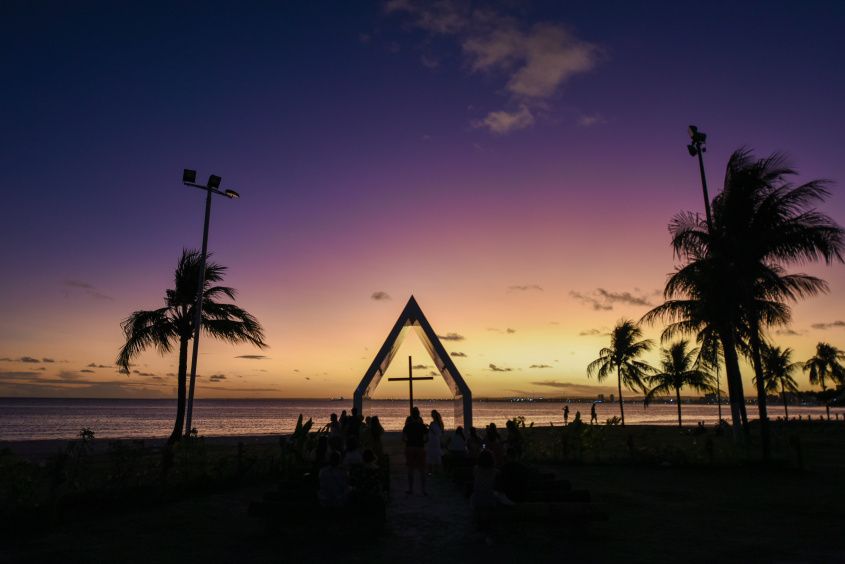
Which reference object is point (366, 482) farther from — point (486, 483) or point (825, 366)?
Result: point (825, 366)

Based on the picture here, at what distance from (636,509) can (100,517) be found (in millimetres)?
10846

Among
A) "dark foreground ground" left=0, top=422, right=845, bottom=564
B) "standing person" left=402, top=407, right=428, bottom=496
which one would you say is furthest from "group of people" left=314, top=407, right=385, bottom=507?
"standing person" left=402, top=407, right=428, bottom=496

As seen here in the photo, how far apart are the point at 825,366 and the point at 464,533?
7136 cm

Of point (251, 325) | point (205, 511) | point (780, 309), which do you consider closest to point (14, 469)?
point (205, 511)

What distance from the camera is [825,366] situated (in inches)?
2404

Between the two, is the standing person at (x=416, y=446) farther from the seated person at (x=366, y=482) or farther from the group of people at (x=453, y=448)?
the seated person at (x=366, y=482)

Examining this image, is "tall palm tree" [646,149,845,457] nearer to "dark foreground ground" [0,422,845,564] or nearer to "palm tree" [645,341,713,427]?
"dark foreground ground" [0,422,845,564]

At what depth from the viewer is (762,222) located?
1800 cm

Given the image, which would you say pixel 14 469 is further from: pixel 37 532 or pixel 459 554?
pixel 459 554

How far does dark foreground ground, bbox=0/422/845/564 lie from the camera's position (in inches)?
290

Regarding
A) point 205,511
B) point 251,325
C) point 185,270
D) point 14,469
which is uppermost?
point 185,270

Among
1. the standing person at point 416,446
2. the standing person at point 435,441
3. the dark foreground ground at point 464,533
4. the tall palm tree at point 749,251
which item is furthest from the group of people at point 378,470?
the tall palm tree at point 749,251

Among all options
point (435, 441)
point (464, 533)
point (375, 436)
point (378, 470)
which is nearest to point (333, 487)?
point (378, 470)

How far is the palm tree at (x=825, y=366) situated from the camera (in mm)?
60562
